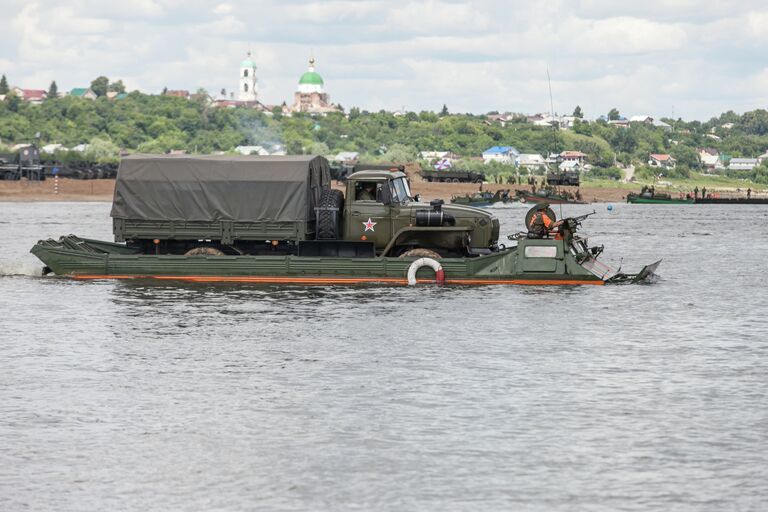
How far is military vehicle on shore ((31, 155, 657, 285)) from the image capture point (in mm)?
30797

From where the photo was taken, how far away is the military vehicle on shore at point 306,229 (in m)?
30.8

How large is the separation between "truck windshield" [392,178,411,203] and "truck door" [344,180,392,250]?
343 mm

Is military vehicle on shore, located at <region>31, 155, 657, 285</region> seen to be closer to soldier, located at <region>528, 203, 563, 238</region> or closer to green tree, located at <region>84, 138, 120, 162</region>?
soldier, located at <region>528, 203, 563, 238</region>

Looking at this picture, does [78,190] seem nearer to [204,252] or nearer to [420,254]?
[204,252]

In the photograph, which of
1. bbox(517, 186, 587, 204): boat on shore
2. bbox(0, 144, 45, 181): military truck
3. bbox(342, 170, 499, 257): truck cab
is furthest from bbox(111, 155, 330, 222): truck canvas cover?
bbox(0, 144, 45, 181): military truck

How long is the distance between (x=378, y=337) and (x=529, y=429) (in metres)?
8.42

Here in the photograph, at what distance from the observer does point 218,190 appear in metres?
31.1

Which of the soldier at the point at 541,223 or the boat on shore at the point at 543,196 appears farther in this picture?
the boat on shore at the point at 543,196

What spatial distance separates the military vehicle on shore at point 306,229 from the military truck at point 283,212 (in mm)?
26

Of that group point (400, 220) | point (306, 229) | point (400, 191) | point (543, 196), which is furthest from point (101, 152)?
point (400, 220)

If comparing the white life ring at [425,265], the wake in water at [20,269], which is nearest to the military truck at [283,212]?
the white life ring at [425,265]

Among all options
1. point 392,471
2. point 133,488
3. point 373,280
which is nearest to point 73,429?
point 133,488

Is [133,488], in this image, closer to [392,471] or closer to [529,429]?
[392,471]

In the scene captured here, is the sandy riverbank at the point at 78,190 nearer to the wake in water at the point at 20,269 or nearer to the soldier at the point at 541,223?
the wake in water at the point at 20,269
